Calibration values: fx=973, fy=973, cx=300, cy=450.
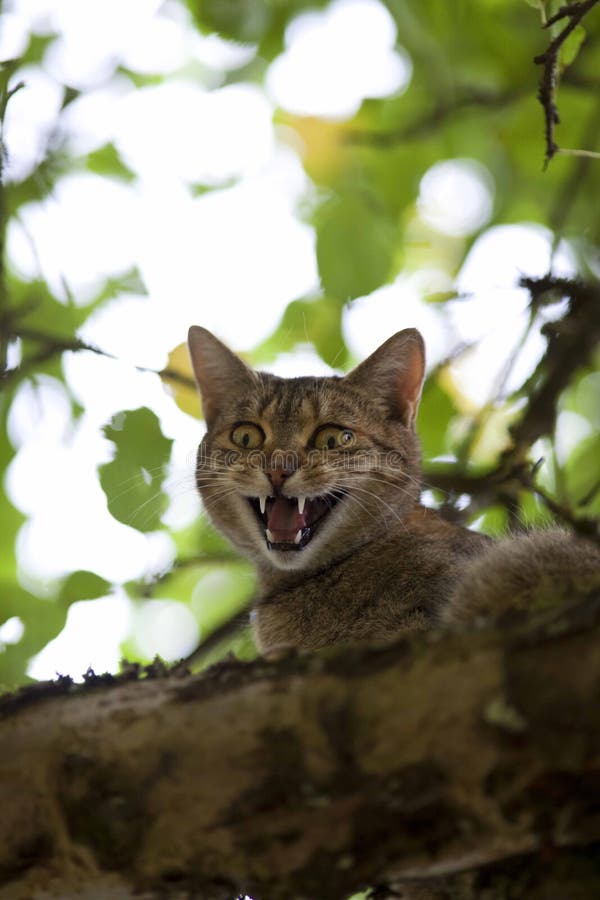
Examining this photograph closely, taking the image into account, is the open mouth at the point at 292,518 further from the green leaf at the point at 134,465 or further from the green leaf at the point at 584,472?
the green leaf at the point at 584,472

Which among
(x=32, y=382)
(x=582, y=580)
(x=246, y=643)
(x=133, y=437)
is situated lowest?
(x=246, y=643)

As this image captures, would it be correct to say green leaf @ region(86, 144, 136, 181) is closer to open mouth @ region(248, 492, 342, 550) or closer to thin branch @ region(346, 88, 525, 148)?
thin branch @ region(346, 88, 525, 148)

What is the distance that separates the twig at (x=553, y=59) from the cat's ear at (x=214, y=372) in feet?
6.82

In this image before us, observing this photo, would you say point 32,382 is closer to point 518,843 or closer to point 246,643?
point 246,643

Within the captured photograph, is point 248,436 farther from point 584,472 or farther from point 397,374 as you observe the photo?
point 584,472

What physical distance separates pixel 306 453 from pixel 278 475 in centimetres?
22

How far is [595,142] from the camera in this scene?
5383 mm

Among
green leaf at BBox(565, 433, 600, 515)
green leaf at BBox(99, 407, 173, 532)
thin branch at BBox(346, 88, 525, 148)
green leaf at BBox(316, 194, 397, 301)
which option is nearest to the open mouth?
green leaf at BBox(99, 407, 173, 532)

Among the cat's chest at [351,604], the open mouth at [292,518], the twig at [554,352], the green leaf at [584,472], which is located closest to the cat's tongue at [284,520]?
the open mouth at [292,518]

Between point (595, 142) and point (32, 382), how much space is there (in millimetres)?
3320

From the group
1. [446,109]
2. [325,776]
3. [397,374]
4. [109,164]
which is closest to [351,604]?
[397,374]

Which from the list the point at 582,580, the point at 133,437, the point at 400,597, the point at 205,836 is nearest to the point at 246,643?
the point at 400,597

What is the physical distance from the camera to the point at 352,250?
4.40 m

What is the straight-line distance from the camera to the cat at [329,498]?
157 inches
